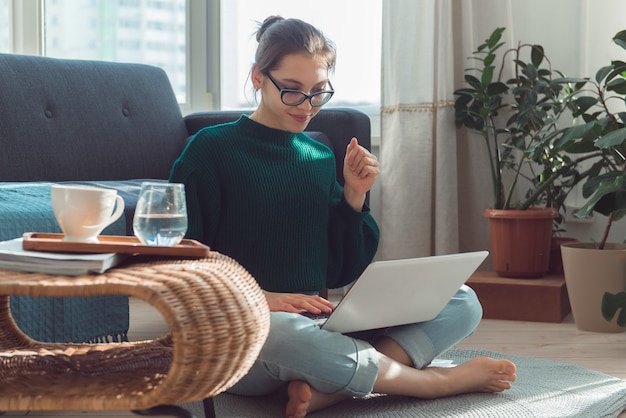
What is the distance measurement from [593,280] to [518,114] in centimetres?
65

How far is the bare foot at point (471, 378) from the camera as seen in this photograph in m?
1.65

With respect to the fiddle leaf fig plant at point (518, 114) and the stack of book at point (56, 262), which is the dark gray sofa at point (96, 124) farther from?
the stack of book at point (56, 262)

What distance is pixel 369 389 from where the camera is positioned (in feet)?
4.91

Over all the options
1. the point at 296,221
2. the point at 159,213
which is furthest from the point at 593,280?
the point at 159,213

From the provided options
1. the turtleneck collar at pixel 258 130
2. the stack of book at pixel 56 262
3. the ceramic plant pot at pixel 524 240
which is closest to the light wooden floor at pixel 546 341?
the ceramic plant pot at pixel 524 240

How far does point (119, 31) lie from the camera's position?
12.0 feet

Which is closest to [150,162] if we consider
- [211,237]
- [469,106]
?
[469,106]

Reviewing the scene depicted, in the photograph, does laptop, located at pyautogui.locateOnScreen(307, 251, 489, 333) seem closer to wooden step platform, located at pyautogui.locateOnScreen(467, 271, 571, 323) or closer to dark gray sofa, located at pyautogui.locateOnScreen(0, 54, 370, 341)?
dark gray sofa, located at pyautogui.locateOnScreen(0, 54, 370, 341)

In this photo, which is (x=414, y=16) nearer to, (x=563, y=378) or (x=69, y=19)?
(x=69, y=19)

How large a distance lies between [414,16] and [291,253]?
5.86 ft

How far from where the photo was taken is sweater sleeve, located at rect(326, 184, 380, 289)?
5.67ft

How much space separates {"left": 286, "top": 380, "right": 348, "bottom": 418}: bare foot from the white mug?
1.67 ft

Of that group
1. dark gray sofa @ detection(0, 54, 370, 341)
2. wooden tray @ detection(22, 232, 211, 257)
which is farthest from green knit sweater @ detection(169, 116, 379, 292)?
dark gray sofa @ detection(0, 54, 370, 341)

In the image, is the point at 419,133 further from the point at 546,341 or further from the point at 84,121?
the point at 84,121
